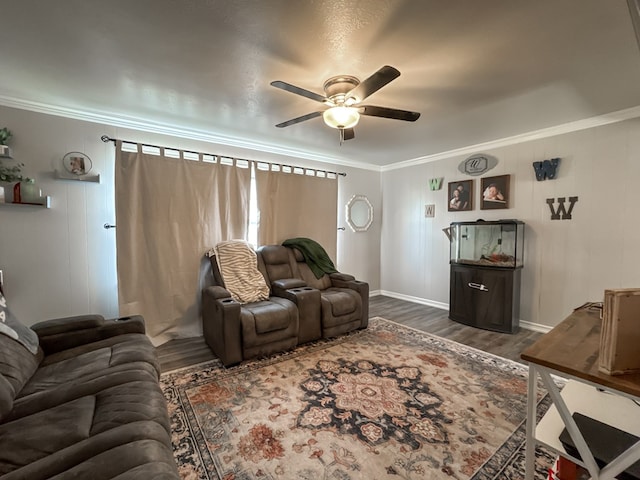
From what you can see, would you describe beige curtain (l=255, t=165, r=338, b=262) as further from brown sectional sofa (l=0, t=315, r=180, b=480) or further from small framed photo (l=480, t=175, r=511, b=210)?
brown sectional sofa (l=0, t=315, r=180, b=480)

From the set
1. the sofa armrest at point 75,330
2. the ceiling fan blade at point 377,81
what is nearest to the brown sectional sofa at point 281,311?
the sofa armrest at point 75,330

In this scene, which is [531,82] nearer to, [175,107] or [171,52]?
[171,52]

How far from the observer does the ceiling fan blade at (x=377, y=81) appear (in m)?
1.59

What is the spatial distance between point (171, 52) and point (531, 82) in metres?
2.61

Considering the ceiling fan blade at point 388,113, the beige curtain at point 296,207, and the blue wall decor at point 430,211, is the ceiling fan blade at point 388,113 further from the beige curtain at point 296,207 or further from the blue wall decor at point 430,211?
the blue wall decor at point 430,211

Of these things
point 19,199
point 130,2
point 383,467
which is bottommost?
point 383,467

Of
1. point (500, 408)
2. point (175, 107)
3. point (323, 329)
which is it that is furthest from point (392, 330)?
point (175, 107)

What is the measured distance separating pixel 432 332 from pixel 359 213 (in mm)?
2356

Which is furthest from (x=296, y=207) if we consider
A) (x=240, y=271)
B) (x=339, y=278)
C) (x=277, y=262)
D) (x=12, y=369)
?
(x=12, y=369)

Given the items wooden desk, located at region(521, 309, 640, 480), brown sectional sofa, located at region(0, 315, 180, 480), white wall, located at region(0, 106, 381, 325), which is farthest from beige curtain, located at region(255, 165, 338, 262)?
wooden desk, located at region(521, 309, 640, 480)

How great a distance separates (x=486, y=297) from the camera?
346 cm

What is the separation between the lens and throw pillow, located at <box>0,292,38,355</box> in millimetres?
1523

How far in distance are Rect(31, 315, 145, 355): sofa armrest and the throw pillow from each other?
5.5 inches

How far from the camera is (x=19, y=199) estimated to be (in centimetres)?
244
